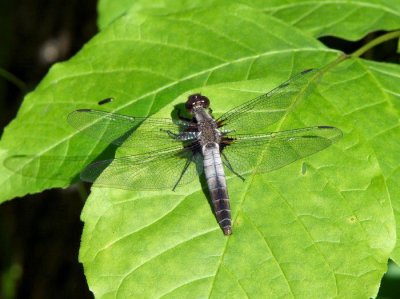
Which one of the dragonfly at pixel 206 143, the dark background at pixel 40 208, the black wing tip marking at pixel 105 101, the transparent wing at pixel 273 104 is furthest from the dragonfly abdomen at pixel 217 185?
the dark background at pixel 40 208

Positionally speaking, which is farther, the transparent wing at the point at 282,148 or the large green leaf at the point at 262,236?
the transparent wing at the point at 282,148

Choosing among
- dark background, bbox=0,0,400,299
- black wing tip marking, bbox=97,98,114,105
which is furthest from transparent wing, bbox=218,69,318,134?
dark background, bbox=0,0,400,299

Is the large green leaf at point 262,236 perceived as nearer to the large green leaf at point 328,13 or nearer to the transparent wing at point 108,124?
the transparent wing at point 108,124

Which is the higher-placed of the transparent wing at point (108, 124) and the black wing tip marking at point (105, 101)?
the black wing tip marking at point (105, 101)

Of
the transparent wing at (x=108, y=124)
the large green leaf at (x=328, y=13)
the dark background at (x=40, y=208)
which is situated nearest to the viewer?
the transparent wing at (x=108, y=124)

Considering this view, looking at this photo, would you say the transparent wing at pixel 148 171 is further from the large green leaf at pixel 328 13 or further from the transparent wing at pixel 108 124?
the large green leaf at pixel 328 13

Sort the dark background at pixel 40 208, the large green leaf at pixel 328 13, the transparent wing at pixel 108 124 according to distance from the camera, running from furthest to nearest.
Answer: the dark background at pixel 40 208 → the large green leaf at pixel 328 13 → the transparent wing at pixel 108 124

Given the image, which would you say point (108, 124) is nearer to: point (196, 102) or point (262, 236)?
point (196, 102)

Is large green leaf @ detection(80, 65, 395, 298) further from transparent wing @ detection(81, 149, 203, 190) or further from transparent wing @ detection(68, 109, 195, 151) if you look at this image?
transparent wing @ detection(68, 109, 195, 151)
